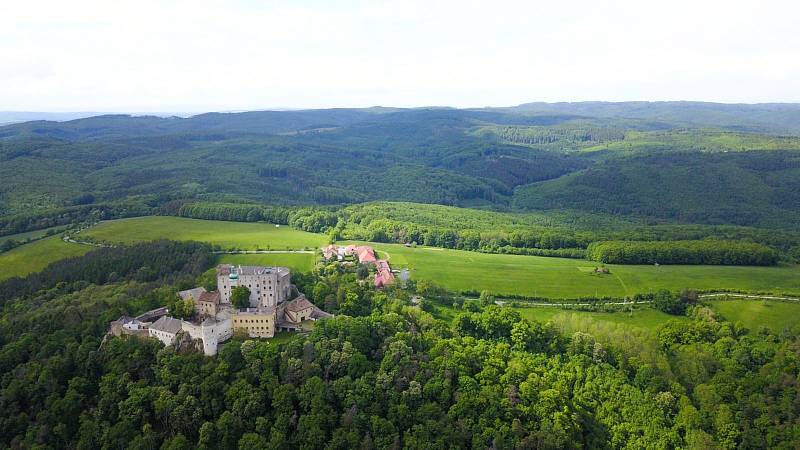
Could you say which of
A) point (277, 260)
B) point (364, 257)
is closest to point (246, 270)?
point (277, 260)

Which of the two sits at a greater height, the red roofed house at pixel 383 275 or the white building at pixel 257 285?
the white building at pixel 257 285

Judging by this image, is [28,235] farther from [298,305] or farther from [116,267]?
[298,305]

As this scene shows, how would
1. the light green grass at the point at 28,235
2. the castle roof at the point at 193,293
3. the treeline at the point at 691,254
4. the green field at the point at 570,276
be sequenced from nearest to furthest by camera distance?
the castle roof at the point at 193,293 → the green field at the point at 570,276 → the treeline at the point at 691,254 → the light green grass at the point at 28,235

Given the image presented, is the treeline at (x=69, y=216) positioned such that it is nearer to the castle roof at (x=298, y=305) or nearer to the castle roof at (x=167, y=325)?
the castle roof at (x=167, y=325)

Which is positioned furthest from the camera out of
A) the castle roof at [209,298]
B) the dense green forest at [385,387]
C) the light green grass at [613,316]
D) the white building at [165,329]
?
the light green grass at [613,316]

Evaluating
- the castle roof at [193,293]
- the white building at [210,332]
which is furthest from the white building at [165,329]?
the castle roof at [193,293]

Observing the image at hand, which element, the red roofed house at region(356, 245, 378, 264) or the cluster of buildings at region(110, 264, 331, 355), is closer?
the cluster of buildings at region(110, 264, 331, 355)

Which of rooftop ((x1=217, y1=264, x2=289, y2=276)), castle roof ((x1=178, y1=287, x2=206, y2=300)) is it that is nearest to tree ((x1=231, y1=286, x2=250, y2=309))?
rooftop ((x1=217, y1=264, x2=289, y2=276))

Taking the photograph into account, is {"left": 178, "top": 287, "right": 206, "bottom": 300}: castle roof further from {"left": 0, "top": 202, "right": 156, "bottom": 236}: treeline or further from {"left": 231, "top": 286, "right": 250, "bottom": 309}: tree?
{"left": 0, "top": 202, "right": 156, "bottom": 236}: treeline
